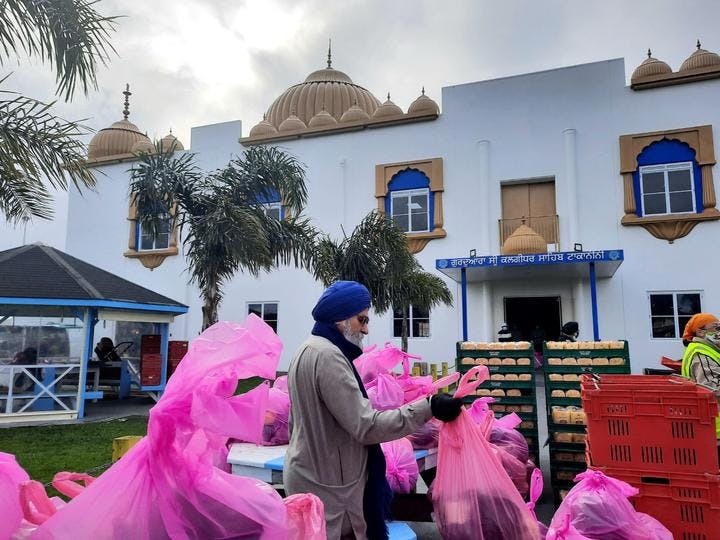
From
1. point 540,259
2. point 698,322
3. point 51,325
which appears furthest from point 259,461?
point 540,259

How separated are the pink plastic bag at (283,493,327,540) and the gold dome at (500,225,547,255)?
12.1 m

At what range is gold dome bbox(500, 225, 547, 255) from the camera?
13.1 meters

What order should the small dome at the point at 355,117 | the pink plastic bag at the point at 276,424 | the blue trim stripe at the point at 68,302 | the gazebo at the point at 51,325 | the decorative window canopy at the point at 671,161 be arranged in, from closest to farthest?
the pink plastic bag at the point at 276,424 → the blue trim stripe at the point at 68,302 → the gazebo at the point at 51,325 → the decorative window canopy at the point at 671,161 → the small dome at the point at 355,117

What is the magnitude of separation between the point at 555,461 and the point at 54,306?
28.6ft

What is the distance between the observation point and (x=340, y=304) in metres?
2.24

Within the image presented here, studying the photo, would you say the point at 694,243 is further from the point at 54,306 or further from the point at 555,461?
the point at 54,306

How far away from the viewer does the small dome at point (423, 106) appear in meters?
15.9

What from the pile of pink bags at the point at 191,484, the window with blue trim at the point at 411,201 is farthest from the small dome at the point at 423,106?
the pile of pink bags at the point at 191,484

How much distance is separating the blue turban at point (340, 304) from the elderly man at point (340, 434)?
0.28ft

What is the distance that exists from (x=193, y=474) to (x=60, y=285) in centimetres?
959

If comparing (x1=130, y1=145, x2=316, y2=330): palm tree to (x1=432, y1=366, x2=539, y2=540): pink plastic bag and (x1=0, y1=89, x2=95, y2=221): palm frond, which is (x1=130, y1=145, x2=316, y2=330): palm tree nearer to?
(x1=0, y1=89, x2=95, y2=221): palm frond

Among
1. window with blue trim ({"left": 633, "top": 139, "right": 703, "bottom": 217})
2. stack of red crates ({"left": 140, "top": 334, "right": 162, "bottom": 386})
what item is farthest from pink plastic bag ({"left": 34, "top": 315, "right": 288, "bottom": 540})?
window with blue trim ({"left": 633, "top": 139, "right": 703, "bottom": 217})

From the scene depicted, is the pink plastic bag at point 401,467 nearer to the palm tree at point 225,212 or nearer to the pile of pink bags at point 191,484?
the pile of pink bags at point 191,484

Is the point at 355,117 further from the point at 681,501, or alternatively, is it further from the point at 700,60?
the point at 681,501
